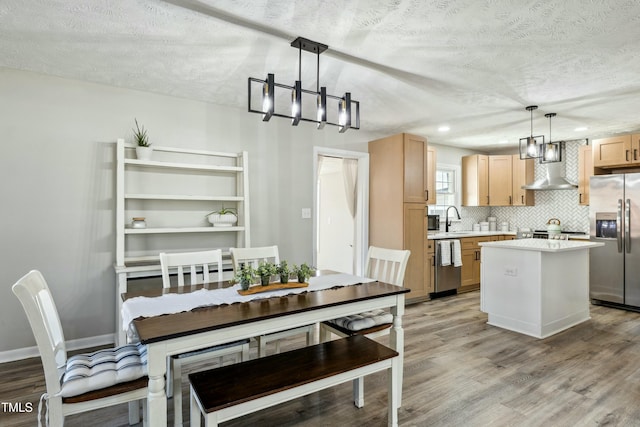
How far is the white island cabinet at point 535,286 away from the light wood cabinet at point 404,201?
3.00 feet

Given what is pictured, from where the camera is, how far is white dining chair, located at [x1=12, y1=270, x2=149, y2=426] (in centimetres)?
151

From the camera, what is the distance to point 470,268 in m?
5.65

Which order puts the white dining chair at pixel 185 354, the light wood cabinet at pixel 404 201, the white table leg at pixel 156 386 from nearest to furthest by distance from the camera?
the white table leg at pixel 156 386, the white dining chair at pixel 185 354, the light wood cabinet at pixel 404 201

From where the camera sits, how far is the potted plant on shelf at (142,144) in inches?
132

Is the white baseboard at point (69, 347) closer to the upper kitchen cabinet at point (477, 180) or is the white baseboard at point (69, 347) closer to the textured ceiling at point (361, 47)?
the textured ceiling at point (361, 47)

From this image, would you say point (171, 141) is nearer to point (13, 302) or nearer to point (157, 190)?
point (157, 190)

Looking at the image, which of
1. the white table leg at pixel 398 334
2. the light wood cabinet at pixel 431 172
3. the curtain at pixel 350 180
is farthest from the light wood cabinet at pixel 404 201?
the white table leg at pixel 398 334

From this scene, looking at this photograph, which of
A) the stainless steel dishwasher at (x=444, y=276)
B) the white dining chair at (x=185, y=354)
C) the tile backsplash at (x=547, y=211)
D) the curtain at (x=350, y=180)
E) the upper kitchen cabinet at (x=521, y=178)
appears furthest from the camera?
the upper kitchen cabinet at (x=521, y=178)

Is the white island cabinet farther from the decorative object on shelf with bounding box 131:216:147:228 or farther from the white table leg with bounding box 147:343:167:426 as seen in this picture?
the decorative object on shelf with bounding box 131:216:147:228

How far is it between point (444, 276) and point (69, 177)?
4.76m

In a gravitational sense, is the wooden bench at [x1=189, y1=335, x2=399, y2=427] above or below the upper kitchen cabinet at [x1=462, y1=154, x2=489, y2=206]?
below

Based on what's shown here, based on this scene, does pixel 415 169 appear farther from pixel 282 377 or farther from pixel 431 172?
pixel 282 377

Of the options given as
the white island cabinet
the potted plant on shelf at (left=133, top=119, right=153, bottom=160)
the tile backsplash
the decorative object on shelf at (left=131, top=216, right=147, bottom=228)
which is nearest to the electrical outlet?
the white island cabinet

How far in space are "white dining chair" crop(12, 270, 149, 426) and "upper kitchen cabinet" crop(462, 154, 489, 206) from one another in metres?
5.97
